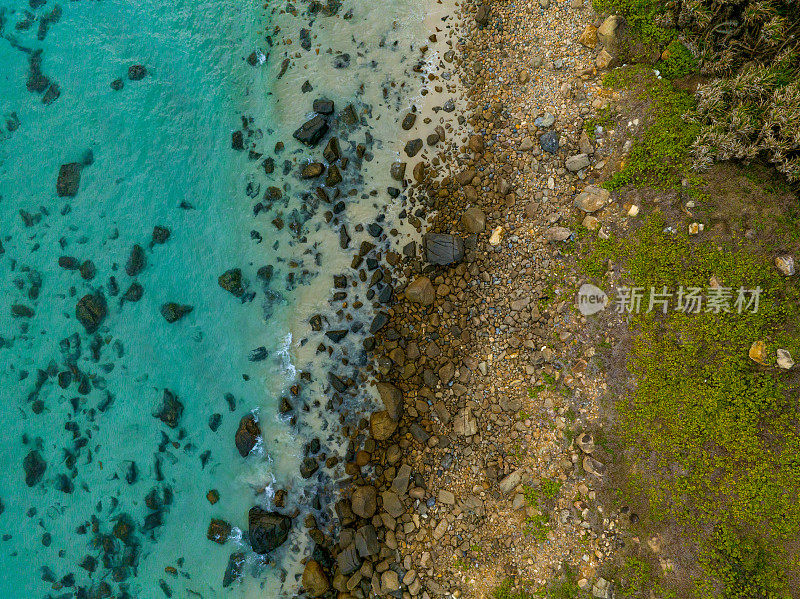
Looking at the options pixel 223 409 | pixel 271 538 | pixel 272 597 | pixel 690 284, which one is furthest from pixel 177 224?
pixel 690 284

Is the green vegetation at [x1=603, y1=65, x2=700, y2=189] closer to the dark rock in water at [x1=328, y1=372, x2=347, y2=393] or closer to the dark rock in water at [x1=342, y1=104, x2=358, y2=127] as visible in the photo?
the dark rock in water at [x1=342, y1=104, x2=358, y2=127]

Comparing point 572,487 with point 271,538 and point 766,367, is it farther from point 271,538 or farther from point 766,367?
point 271,538

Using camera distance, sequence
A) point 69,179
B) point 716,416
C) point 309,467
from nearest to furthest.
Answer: point 716,416 < point 309,467 < point 69,179

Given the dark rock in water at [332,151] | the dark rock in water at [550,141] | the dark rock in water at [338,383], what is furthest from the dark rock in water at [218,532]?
the dark rock in water at [550,141]

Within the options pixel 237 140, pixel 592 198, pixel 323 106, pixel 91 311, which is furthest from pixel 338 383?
pixel 592 198

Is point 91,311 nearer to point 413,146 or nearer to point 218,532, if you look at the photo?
point 218,532

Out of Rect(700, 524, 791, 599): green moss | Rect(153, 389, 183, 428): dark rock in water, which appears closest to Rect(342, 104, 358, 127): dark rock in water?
Rect(153, 389, 183, 428): dark rock in water

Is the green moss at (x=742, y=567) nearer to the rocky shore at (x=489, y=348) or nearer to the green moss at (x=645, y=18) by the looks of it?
the rocky shore at (x=489, y=348)

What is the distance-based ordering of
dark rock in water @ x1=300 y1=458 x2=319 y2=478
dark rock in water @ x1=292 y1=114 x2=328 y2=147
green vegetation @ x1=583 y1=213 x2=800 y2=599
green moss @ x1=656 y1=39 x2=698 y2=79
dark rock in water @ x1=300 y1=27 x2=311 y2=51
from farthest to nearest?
1. dark rock in water @ x1=300 y1=27 x2=311 y2=51
2. dark rock in water @ x1=292 y1=114 x2=328 y2=147
3. dark rock in water @ x1=300 y1=458 x2=319 y2=478
4. green moss @ x1=656 y1=39 x2=698 y2=79
5. green vegetation @ x1=583 y1=213 x2=800 y2=599
